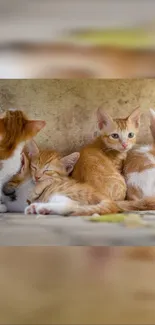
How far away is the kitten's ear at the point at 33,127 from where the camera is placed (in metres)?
1.17

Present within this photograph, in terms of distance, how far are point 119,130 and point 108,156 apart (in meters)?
0.07

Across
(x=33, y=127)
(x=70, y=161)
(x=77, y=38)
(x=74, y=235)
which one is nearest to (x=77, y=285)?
(x=74, y=235)

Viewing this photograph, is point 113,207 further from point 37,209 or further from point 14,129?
point 14,129

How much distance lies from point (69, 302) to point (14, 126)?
0.45 metres

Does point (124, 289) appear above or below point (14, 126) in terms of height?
below

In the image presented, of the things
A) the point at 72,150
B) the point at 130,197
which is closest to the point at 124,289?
the point at 130,197

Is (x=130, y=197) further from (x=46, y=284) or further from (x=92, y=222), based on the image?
(x=46, y=284)

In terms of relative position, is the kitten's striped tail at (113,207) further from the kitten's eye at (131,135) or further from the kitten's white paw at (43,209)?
the kitten's eye at (131,135)

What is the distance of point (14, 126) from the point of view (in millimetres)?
1147

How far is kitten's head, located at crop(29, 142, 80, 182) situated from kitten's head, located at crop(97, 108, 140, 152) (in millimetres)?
91

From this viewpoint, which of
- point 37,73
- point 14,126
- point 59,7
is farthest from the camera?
point 14,126

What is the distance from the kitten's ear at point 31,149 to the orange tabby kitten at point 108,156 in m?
0.11

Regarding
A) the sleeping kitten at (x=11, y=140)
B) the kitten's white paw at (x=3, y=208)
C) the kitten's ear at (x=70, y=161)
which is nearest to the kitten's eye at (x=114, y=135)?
the kitten's ear at (x=70, y=161)

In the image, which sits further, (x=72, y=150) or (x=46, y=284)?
(x=72, y=150)
